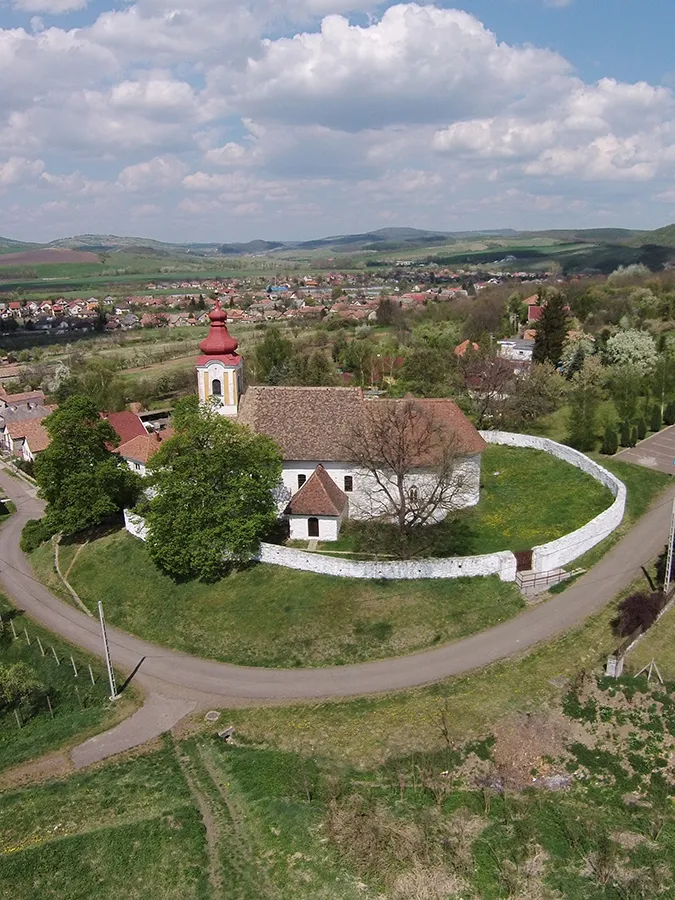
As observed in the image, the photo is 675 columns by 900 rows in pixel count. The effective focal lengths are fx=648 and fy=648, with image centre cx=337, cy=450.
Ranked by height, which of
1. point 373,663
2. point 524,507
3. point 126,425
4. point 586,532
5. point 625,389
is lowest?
point 373,663

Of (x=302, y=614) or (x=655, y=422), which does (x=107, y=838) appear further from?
(x=655, y=422)

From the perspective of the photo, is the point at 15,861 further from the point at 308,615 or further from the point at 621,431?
the point at 621,431

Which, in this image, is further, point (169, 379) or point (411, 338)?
point (411, 338)

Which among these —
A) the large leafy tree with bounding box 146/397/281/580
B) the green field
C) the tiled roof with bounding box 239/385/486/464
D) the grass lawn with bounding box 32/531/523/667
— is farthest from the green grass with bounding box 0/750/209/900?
the tiled roof with bounding box 239/385/486/464

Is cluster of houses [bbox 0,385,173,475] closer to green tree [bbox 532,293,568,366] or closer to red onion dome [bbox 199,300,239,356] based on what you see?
red onion dome [bbox 199,300,239,356]

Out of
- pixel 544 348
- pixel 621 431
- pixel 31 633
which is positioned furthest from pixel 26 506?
pixel 544 348

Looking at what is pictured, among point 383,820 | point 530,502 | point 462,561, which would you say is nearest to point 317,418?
point 462,561
